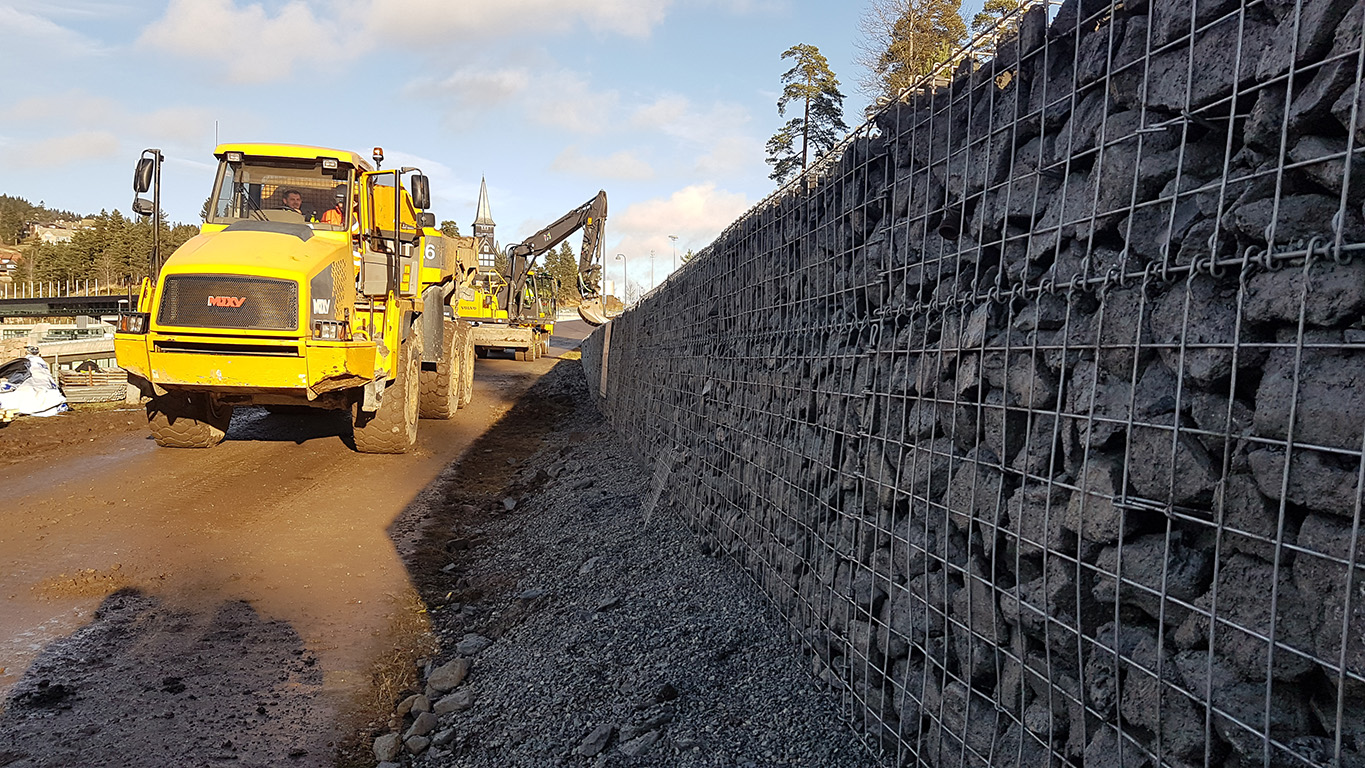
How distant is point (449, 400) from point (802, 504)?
10.2 m

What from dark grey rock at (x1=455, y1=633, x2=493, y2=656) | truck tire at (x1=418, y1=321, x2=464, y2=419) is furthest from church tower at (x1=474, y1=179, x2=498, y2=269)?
dark grey rock at (x1=455, y1=633, x2=493, y2=656)

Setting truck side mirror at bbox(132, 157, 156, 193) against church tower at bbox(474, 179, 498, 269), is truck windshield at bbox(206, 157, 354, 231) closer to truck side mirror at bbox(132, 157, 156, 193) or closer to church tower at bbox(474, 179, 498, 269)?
truck side mirror at bbox(132, 157, 156, 193)

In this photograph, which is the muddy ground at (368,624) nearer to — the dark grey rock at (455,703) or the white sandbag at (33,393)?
the dark grey rock at (455,703)

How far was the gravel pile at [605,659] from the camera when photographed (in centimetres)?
360

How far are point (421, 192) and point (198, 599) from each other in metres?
5.27

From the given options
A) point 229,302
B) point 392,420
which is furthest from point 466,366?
point 229,302

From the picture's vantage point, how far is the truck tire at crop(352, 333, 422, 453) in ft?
33.8

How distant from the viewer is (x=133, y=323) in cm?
845

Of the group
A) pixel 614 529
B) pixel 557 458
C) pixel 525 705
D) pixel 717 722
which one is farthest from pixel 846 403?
pixel 557 458

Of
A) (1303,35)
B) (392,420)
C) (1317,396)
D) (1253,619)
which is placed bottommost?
(392,420)

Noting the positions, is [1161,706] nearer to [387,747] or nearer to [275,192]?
[387,747]

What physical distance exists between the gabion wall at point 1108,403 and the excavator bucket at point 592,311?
55.8 feet

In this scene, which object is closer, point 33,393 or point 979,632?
point 979,632

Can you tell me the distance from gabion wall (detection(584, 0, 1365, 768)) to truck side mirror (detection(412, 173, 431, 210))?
679 cm
